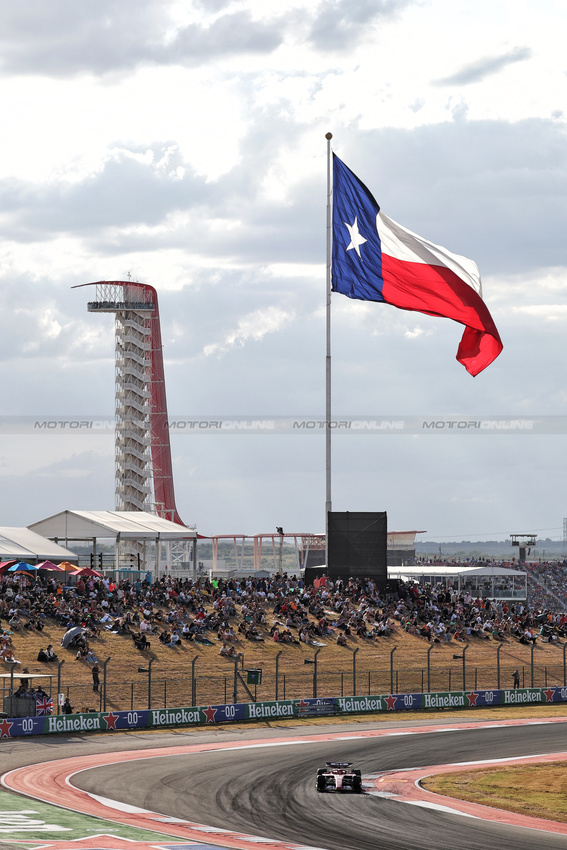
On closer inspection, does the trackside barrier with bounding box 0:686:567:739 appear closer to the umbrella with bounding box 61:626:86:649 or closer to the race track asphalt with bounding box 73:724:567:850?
the race track asphalt with bounding box 73:724:567:850

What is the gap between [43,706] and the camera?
Answer: 38.4m

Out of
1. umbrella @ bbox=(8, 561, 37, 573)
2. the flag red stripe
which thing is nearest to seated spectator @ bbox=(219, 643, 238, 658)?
umbrella @ bbox=(8, 561, 37, 573)

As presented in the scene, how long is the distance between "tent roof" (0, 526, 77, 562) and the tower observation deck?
36925mm

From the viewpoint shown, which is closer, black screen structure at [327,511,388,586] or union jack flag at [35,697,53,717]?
union jack flag at [35,697,53,717]

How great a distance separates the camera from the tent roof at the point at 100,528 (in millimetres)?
62719

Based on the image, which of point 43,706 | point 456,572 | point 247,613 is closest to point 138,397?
point 456,572

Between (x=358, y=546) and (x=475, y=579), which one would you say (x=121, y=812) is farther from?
(x=475, y=579)

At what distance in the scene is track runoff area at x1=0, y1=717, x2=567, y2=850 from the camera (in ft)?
68.8

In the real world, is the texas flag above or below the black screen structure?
above

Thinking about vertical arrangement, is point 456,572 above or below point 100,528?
below

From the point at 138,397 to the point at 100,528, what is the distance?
1597 inches

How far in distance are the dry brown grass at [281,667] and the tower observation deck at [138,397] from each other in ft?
154

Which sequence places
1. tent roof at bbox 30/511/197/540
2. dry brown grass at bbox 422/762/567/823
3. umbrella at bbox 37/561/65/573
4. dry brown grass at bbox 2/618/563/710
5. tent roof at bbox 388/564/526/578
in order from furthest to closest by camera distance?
tent roof at bbox 388/564/526/578, tent roof at bbox 30/511/197/540, umbrella at bbox 37/561/65/573, dry brown grass at bbox 2/618/563/710, dry brown grass at bbox 422/762/567/823

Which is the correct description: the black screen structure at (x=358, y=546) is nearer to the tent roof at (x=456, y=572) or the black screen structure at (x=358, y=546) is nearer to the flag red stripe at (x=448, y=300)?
the flag red stripe at (x=448, y=300)
